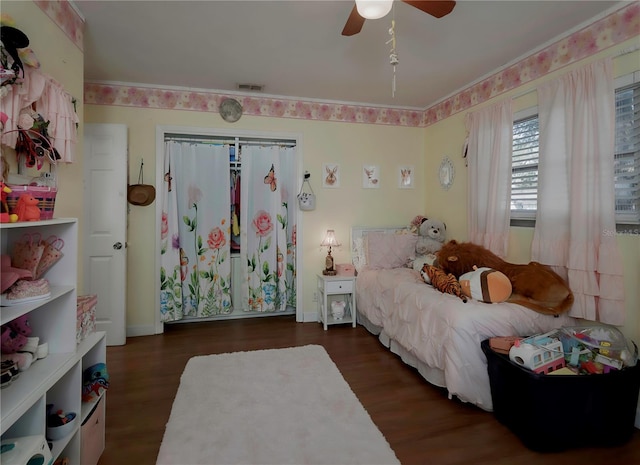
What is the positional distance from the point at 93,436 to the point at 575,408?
2.51m

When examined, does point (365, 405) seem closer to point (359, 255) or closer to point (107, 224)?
point (359, 255)

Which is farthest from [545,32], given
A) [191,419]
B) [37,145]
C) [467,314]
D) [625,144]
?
[191,419]

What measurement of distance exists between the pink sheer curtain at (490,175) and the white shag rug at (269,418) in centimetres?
185

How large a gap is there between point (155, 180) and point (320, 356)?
2.48 meters

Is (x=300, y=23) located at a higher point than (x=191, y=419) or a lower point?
higher

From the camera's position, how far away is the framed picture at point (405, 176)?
13.5 feet

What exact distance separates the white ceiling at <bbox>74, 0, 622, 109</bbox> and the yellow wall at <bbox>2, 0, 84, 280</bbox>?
0.36 m

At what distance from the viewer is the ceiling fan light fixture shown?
4.71 ft

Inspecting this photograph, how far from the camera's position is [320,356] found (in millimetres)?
2814

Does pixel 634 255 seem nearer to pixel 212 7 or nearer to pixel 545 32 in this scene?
pixel 545 32

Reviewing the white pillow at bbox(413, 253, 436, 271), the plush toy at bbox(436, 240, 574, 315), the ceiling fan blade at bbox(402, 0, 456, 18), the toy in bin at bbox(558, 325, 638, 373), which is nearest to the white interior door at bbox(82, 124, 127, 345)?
the ceiling fan blade at bbox(402, 0, 456, 18)

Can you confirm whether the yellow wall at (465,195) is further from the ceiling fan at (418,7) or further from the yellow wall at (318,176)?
the ceiling fan at (418,7)

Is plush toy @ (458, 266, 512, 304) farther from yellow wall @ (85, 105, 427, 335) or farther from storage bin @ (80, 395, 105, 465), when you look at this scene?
storage bin @ (80, 395, 105, 465)

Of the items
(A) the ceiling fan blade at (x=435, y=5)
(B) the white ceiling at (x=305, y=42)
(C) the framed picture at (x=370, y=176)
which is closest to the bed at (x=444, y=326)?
(C) the framed picture at (x=370, y=176)
